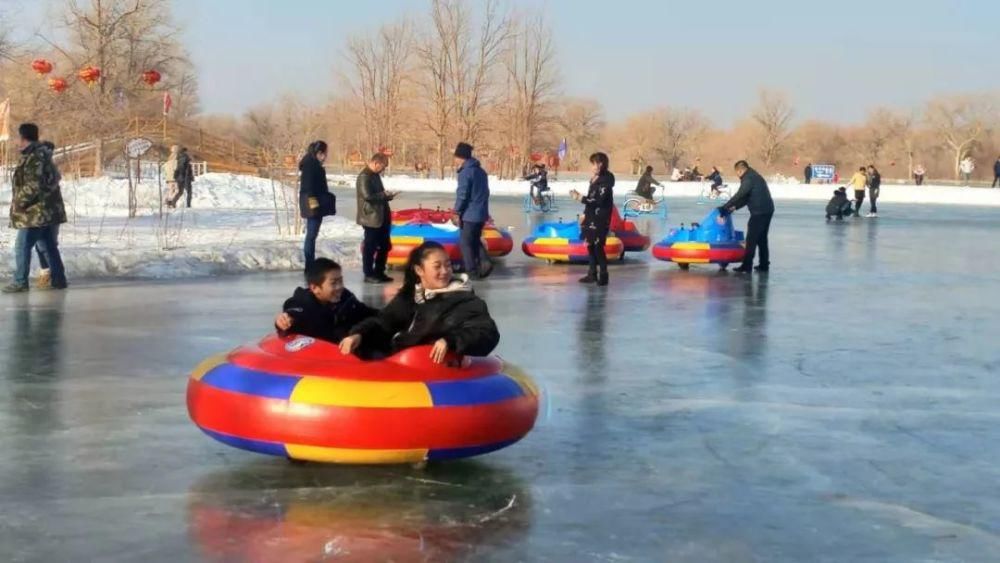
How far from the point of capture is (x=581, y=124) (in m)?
118

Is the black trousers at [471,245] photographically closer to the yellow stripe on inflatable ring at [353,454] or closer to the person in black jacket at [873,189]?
the yellow stripe on inflatable ring at [353,454]

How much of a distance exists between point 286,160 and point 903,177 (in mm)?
89361

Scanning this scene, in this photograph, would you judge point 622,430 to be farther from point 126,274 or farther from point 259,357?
point 126,274

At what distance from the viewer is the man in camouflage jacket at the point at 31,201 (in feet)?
41.1

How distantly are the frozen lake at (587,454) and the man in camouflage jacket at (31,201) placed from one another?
53 cm

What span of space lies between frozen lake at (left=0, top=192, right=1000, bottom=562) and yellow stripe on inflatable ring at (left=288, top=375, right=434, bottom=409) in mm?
395

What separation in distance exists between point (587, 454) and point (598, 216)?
28.1ft

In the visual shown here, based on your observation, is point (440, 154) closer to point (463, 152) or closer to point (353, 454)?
point (463, 152)

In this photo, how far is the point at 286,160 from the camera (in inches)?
1002

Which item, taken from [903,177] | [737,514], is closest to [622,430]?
[737,514]

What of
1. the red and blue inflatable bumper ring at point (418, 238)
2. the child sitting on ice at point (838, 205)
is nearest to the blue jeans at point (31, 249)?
the red and blue inflatable bumper ring at point (418, 238)

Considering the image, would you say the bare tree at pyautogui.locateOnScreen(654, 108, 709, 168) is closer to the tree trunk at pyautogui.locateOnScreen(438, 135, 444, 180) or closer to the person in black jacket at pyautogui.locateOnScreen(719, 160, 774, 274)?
the tree trunk at pyautogui.locateOnScreen(438, 135, 444, 180)

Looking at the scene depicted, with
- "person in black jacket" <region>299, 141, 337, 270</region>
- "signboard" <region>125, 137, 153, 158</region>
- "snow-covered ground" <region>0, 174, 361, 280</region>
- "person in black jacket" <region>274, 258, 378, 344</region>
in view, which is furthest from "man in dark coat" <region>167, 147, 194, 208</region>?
"person in black jacket" <region>274, 258, 378, 344</region>

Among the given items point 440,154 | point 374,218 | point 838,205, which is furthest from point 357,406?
point 440,154
